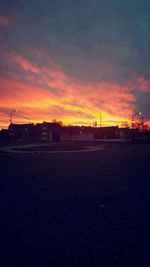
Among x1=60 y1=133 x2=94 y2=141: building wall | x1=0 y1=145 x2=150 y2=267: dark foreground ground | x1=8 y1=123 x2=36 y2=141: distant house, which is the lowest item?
x1=0 y1=145 x2=150 y2=267: dark foreground ground

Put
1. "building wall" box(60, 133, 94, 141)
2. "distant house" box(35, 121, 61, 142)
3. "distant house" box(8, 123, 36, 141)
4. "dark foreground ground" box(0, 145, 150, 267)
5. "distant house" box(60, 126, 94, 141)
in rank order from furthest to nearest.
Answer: "distant house" box(8, 123, 36, 141) → "distant house" box(35, 121, 61, 142) → "distant house" box(60, 126, 94, 141) → "building wall" box(60, 133, 94, 141) → "dark foreground ground" box(0, 145, 150, 267)

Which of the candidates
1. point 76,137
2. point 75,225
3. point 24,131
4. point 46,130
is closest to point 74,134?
point 76,137

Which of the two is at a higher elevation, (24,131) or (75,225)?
(24,131)

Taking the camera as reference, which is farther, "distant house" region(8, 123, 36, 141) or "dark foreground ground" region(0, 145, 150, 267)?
"distant house" region(8, 123, 36, 141)

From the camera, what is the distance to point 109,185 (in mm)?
12609

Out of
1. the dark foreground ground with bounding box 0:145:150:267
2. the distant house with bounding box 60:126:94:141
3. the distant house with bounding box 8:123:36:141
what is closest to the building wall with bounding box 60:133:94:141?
the distant house with bounding box 60:126:94:141

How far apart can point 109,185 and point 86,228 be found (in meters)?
5.83

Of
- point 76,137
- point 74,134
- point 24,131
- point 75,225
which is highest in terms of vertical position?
point 24,131

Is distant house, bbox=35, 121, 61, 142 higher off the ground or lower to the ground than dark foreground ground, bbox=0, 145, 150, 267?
higher

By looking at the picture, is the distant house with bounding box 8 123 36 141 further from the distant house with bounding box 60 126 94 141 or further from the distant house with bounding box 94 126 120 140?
the distant house with bounding box 94 126 120 140

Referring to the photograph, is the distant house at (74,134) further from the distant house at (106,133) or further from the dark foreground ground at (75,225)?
the dark foreground ground at (75,225)

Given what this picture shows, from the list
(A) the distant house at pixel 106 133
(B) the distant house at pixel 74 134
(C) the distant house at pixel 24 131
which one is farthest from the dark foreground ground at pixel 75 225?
(C) the distant house at pixel 24 131

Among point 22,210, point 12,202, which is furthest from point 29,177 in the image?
point 22,210

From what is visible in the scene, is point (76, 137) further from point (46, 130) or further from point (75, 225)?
point (75, 225)
